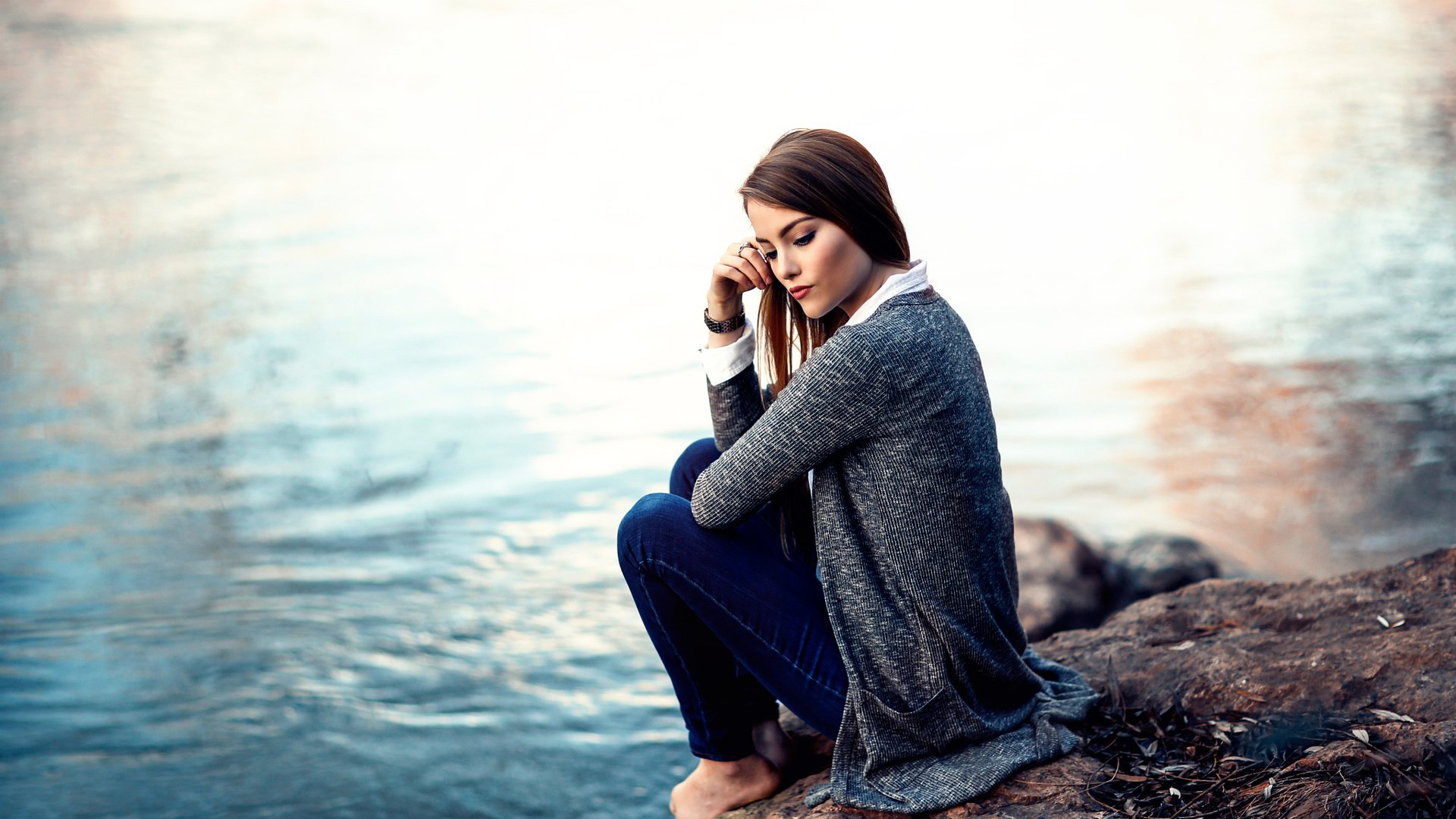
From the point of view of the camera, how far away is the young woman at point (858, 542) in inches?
69.2

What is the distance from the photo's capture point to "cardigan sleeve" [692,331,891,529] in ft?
5.64

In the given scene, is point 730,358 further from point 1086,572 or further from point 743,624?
point 1086,572

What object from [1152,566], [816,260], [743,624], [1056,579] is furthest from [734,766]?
[1152,566]

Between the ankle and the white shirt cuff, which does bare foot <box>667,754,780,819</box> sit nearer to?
the ankle

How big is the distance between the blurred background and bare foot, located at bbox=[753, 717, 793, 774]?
962mm

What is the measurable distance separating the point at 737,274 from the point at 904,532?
0.54 metres

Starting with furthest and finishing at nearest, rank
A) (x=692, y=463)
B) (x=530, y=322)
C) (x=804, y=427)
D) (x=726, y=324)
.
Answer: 1. (x=530, y=322)
2. (x=692, y=463)
3. (x=726, y=324)
4. (x=804, y=427)

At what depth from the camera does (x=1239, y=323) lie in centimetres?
704

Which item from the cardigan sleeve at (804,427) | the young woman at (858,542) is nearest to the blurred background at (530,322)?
the young woman at (858,542)

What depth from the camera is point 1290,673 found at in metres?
2.07

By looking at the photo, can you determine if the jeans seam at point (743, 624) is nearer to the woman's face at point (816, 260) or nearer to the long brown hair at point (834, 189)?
the long brown hair at point (834, 189)

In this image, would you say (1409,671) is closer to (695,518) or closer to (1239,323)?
(695,518)

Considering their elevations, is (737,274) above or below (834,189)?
below

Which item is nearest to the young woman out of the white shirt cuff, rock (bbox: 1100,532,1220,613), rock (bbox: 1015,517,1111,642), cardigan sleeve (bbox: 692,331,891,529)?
cardigan sleeve (bbox: 692,331,891,529)
